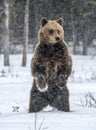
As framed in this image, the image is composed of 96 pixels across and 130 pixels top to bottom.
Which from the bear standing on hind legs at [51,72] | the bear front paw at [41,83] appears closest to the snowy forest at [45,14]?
the bear standing on hind legs at [51,72]

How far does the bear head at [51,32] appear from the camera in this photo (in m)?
7.03

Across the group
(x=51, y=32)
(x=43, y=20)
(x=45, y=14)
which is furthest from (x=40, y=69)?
(x=45, y=14)

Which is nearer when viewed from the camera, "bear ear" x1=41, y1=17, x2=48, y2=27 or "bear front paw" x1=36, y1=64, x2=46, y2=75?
"bear front paw" x1=36, y1=64, x2=46, y2=75

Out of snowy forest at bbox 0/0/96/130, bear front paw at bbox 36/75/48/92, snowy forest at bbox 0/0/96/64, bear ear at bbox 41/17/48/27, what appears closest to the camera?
snowy forest at bbox 0/0/96/130

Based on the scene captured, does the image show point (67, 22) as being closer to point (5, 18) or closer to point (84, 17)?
point (84, 17)

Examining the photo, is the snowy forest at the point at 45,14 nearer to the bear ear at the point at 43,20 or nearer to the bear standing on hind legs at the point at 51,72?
the bear ear at the point at 43,20

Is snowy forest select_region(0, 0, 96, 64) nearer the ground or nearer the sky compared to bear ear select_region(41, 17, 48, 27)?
nearer the ground

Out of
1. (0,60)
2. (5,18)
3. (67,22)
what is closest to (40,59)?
(5,18)

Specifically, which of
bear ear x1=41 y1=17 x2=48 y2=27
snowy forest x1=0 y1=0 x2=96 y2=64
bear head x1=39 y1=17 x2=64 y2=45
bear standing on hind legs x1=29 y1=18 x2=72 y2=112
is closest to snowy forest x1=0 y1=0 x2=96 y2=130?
snowy forest x1=0 y1=0 x2=96 y2=64

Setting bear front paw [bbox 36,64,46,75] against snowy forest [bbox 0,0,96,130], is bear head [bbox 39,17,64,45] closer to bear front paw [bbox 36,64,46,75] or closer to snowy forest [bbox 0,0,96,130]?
bear front paw [bbox 36,64,46,75]

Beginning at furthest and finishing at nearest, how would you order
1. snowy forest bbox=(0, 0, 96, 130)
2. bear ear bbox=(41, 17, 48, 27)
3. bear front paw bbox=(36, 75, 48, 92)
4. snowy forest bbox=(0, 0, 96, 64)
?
snowy forest bbox=(0, 0, 96, 64) → bear ear bbox=(41, 17, 48, 27) → bear front paw bbox=(36, 75, 48, 92) → snowy forest bbox=(0, 0, 96, 130)

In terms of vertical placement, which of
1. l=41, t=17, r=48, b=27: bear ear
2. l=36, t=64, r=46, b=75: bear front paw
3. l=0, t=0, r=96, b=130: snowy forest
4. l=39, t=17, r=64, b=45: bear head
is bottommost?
l=0, t=0, r=96, b=130: snowy forest

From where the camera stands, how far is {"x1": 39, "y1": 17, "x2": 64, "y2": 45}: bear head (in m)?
7.03

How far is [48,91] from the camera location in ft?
23.0
